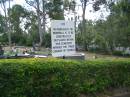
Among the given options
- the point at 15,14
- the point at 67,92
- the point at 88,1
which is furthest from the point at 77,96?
the point at 15,14

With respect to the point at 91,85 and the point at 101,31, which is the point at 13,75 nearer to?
the point at 91,85

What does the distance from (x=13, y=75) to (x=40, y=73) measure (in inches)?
37.5

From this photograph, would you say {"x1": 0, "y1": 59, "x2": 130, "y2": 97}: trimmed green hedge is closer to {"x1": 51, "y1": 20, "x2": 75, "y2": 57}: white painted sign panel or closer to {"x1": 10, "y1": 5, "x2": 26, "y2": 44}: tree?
{"x1": 51, "y1": 20, "x2": 75, "y2": 57}: white painted sign panel

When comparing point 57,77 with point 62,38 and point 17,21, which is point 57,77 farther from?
point 17,21

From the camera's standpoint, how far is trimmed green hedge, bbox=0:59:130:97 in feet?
31.3

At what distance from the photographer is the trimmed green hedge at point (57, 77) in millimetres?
9539

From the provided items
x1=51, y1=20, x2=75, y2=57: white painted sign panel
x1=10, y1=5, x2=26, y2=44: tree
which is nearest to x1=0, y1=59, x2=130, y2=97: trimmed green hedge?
x1=51, y1=20, x2=75, y2=57: white painted sign panel

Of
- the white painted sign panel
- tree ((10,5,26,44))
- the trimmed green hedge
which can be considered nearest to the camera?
the trimmed green hedge

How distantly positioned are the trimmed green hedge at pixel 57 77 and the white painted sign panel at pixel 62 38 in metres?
1.37

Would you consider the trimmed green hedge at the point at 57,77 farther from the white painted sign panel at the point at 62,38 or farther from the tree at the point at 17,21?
the tree at the point at 17,21

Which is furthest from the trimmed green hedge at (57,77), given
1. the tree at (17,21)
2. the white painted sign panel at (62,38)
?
the tree at (17,21)

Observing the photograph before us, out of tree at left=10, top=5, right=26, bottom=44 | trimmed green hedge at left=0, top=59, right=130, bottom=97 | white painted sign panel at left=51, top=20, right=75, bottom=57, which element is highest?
tree at left=10, top=5, right=26, bottom=44

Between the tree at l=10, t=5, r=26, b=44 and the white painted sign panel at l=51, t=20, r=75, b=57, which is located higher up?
the tree at l=10, t=5, r=26, b=44

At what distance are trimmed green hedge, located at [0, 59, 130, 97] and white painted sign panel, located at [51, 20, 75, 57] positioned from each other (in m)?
1.37
